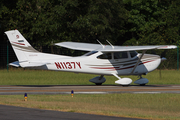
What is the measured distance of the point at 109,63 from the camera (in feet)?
71.5

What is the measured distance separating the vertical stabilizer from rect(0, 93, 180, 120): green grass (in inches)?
202

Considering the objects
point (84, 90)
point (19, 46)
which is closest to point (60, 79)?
point (19, 46)

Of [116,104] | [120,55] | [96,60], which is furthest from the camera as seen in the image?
[120,55]

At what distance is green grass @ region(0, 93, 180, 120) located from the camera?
1153cm

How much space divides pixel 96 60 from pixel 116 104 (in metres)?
8.03

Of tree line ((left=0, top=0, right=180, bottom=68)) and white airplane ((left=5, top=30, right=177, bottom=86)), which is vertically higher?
tree line ((left=0, top=0, right=180, bottom=68))

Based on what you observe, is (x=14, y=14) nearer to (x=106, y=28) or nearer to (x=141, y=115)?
(x=106, y=28)

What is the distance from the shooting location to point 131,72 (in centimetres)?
2202

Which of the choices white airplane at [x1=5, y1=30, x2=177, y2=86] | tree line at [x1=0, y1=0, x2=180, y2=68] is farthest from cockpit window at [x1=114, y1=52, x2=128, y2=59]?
tree line at [x1=0, y1=0, x2=180, y2=68]

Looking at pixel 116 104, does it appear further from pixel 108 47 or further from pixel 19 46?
pixel 108 47

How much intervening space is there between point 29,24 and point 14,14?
88.1 inches

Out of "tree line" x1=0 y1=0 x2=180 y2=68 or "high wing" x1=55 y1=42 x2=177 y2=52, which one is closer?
"high wing" x1=55 y1=42 x2=177 y2=52

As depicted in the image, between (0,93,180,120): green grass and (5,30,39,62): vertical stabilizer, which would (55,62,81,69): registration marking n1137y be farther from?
(0,93,180,120): green grass

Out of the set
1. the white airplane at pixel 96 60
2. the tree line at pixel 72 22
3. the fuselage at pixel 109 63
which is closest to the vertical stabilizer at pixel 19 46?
the white airplane at pixel 96 60
